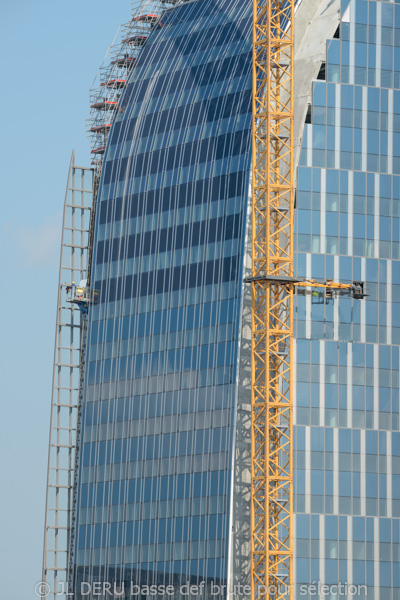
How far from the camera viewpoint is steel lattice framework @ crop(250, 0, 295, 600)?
150 metres

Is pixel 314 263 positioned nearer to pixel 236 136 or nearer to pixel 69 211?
pixel 236 136

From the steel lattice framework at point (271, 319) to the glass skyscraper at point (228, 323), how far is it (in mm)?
4387

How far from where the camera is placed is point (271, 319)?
515ft

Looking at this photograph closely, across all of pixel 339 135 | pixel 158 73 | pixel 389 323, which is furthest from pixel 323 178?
pixel 158 73

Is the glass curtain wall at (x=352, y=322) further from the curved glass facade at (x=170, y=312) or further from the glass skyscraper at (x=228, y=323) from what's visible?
the curved glass facade at (x=170, y=312)

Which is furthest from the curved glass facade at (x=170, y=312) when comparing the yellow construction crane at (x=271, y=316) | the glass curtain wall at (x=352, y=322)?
the glass curtain wall at (x=352, y=322)

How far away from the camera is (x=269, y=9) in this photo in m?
153

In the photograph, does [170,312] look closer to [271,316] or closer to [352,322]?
[271,316]

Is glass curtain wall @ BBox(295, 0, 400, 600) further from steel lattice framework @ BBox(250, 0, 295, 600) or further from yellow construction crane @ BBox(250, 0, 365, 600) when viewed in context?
steel lattice framework @ BBox(250, 0, 295, 600)

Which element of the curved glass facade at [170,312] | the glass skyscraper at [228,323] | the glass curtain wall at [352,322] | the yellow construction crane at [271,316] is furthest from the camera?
the curved glass facade at [170,312]

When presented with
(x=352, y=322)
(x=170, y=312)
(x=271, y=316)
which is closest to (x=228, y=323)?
(x=271, y=316)

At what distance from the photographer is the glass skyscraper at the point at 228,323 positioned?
6265 inches

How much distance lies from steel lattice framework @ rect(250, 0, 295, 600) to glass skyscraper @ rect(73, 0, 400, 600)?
439 centimetres

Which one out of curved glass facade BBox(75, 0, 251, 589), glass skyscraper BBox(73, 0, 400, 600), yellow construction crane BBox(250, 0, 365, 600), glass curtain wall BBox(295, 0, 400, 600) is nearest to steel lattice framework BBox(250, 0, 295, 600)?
yellow construction crane BBox(250, 0, 365, 600)
